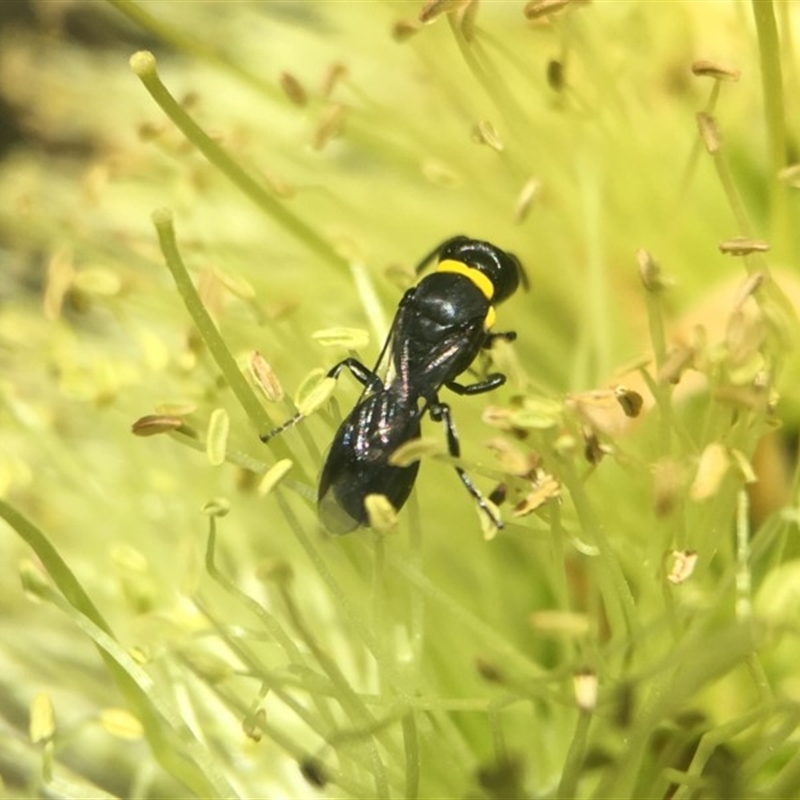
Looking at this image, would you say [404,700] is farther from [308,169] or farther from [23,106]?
[23,106]

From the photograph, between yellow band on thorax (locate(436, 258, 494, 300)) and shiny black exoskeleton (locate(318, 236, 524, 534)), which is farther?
yellow band on thorax (locate(436, 258, 494, 300))

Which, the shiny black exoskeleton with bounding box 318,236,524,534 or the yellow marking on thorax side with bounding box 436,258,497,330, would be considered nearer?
the shiny black exoskeleton with bounding box 318,236,524,534

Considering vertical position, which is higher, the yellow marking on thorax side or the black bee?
the yellow marking on thorax side

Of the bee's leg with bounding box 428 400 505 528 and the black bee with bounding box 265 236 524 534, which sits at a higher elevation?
the black bee with bounding box 265 236 524 534

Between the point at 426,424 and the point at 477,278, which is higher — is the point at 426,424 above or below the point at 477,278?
below

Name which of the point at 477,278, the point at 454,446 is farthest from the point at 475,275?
the point at 454,446

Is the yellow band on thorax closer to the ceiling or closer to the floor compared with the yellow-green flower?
closer to the ceiling

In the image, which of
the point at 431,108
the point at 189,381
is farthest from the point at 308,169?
the point at 189,381

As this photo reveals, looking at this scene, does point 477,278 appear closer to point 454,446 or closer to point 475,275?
point 475,275
